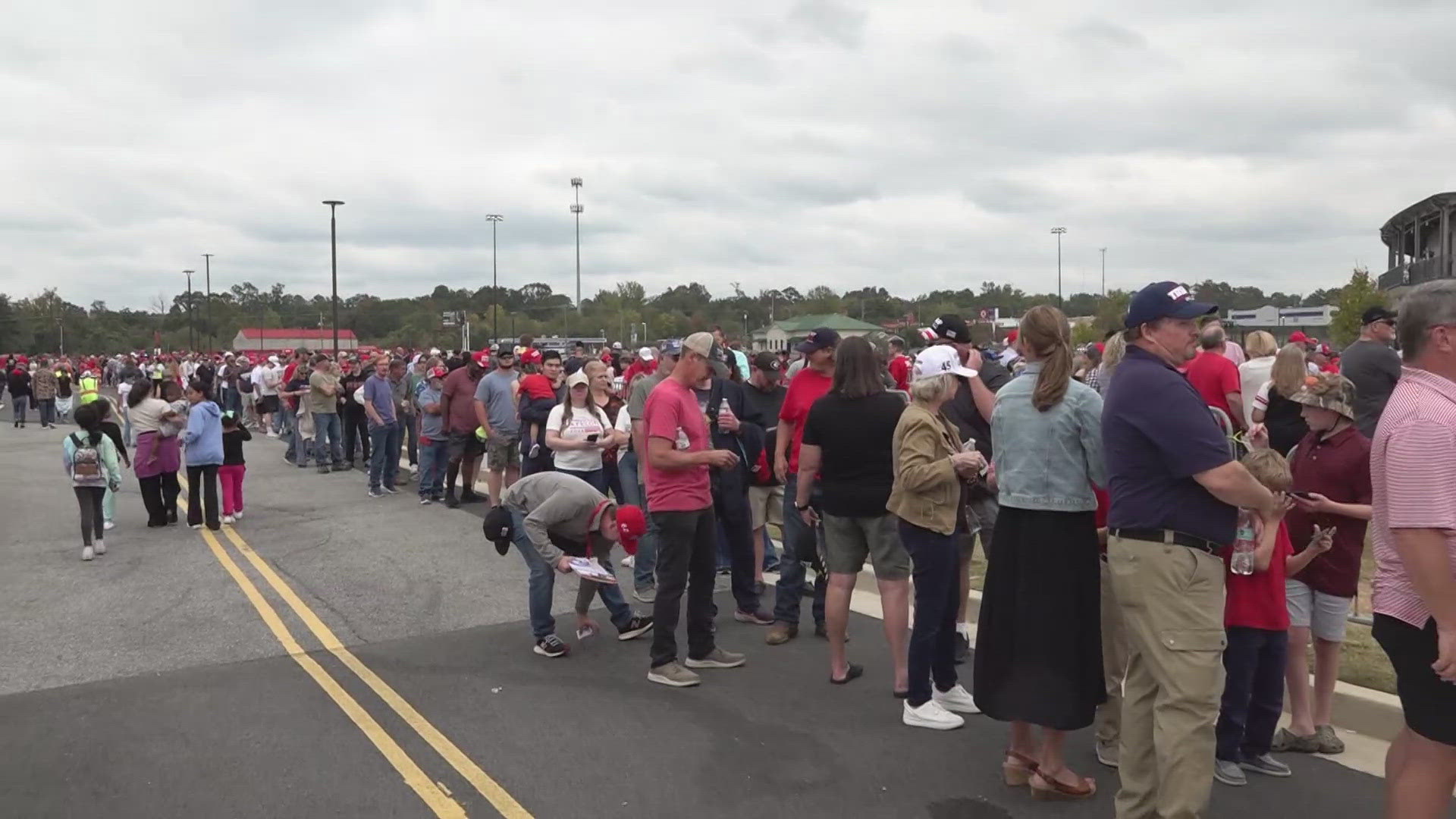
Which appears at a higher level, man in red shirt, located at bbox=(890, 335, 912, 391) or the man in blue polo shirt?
man in red shirt, located at bbox=(890, 335, 912, 391)

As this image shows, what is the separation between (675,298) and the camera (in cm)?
14488

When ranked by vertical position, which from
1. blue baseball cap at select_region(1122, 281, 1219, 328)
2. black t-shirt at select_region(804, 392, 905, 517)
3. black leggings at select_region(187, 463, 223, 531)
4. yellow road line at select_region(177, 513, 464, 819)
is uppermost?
blue baseball cap at select_region(1122, 281, 1219, 328)

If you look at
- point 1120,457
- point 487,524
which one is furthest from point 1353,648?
point 487,524

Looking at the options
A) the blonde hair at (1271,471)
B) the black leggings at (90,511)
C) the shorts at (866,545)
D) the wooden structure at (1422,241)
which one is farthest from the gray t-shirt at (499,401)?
the wooden structure at (1422,241)

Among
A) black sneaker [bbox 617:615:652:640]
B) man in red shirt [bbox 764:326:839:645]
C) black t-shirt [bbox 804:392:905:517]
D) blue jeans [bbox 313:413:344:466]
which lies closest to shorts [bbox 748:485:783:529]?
man in red shirt [bbox 764:326:839:645]

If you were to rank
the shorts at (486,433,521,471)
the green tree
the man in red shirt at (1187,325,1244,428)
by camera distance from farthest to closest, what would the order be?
the green tree, the shorts at (486,433,521,471), the man in red shirt at (1187,325,1244,428)

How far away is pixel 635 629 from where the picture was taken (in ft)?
23.1

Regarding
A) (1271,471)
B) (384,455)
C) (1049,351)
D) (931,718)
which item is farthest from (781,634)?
(384,455)

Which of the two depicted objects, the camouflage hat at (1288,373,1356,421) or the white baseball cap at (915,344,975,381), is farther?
the white baseball cap at (915,344,975,381)

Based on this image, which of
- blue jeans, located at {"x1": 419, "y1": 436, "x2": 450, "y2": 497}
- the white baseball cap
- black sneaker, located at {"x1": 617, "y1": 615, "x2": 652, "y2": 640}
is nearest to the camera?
the white baseball cap

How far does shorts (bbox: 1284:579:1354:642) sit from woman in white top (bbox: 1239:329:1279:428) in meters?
3.31

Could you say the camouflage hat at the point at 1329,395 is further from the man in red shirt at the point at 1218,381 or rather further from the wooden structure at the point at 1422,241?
the wooden structure at the point at 1422,241

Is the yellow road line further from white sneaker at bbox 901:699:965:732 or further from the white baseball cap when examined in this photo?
the white baseball cap

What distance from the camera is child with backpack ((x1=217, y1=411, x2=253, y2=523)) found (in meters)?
11.9
